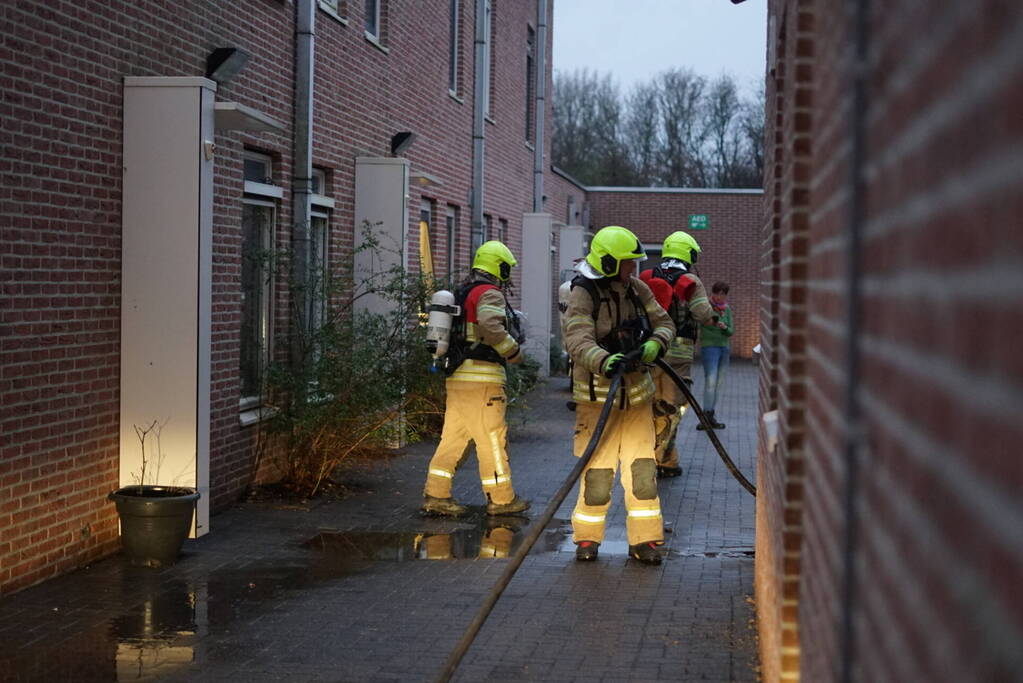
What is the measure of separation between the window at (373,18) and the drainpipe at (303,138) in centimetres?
304

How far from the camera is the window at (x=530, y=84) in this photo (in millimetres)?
27547

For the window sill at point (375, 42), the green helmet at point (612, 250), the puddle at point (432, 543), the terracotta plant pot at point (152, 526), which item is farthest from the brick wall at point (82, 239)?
the green helmet at point (612, 250)

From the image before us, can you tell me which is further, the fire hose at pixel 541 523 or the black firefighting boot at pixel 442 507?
the black firefighting boot at pixel 442 507

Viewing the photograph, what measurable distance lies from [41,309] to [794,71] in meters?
5.05

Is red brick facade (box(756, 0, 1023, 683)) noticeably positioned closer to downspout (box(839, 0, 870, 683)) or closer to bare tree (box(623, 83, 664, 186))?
downspout (box(839, 0, 870, 683))

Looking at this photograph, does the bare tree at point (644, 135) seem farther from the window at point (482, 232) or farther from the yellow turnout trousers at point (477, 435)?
the yellow turnout trousers at point (477, 435)

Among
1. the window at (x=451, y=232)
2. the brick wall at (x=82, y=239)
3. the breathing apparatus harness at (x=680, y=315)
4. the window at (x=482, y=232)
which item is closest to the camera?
the brick wall at (x=82, y=239)

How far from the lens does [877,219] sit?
2025 millimetres

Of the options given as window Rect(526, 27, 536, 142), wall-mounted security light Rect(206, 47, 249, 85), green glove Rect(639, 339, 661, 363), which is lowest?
green glove Rect(639, 339, 661, 363)

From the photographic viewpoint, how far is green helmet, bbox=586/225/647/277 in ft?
28.3

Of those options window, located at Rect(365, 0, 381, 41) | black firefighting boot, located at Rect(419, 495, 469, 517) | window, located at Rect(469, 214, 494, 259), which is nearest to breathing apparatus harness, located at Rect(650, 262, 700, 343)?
black firefighting boot, located at Rect(419, 495, 469, 517)

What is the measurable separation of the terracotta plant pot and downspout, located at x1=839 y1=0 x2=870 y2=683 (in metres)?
6.62

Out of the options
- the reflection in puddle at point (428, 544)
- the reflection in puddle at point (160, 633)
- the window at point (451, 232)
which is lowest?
the reflection in puddle at point (428, 544)

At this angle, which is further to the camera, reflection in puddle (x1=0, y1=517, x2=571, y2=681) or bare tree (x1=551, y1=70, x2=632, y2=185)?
bare tree (x1=551, y1=70, x2=632, y2=185)
